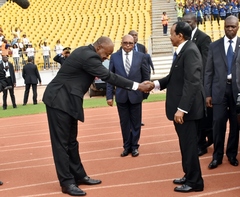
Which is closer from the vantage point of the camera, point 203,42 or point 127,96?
point 203,42

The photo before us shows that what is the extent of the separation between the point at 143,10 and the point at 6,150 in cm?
2257

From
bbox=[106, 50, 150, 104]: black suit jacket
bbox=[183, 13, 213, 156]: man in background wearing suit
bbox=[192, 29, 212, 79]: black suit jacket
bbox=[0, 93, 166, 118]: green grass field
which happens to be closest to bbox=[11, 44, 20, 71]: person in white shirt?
bbox=[0, 93, 166, 118]: green grass field

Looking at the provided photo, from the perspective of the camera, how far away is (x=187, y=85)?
529cm

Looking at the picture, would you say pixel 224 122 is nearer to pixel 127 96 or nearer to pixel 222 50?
pixel 222 50

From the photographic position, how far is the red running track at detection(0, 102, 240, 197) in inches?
230

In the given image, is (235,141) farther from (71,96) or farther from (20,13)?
(20,13)

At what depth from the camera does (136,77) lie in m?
7.62

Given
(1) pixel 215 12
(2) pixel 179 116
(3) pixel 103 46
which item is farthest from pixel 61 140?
(1) pixel 215 12

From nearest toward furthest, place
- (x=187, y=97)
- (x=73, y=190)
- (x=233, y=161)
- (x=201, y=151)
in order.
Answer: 1. (x=187, y=97)
2. (x=73, y=190)
3. (x=233, y=161)
4. (x=201, y=151)

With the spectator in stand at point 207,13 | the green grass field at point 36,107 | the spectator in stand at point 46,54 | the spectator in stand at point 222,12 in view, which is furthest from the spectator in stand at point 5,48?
the spectator in stand at point 222,12

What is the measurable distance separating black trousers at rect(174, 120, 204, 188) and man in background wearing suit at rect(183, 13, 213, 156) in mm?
1765

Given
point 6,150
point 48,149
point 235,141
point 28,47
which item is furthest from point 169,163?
point 28,47

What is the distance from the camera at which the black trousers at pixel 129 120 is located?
763cm

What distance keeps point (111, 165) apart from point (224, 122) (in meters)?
1.78
